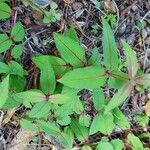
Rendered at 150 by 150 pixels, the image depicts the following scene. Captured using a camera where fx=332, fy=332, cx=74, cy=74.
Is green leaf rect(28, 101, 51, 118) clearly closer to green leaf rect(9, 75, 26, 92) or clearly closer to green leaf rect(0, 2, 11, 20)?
green leaf rect(9, 75, 26, 92)

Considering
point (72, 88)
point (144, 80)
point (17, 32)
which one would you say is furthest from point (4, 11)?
point (144, 80)

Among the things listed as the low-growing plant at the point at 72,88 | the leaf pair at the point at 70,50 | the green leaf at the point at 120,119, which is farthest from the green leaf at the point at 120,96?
the green leaf at the point at 120,119

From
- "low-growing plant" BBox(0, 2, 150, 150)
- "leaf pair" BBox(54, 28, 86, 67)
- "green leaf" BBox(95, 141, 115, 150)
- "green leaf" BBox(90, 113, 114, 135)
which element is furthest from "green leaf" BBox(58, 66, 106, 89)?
"green leaf" BBox(95, 141, 115, 150)

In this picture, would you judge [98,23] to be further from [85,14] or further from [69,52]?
[69,52]

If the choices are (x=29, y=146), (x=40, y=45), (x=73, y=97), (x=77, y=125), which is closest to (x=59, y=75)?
(x=73, y=97)

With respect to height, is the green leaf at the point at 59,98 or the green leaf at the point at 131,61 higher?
the green leaf at the point at 131,61

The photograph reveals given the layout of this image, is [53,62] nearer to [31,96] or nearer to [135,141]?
[31,96]

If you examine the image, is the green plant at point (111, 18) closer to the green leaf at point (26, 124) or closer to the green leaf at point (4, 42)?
the green leaf at point (4, 42)
